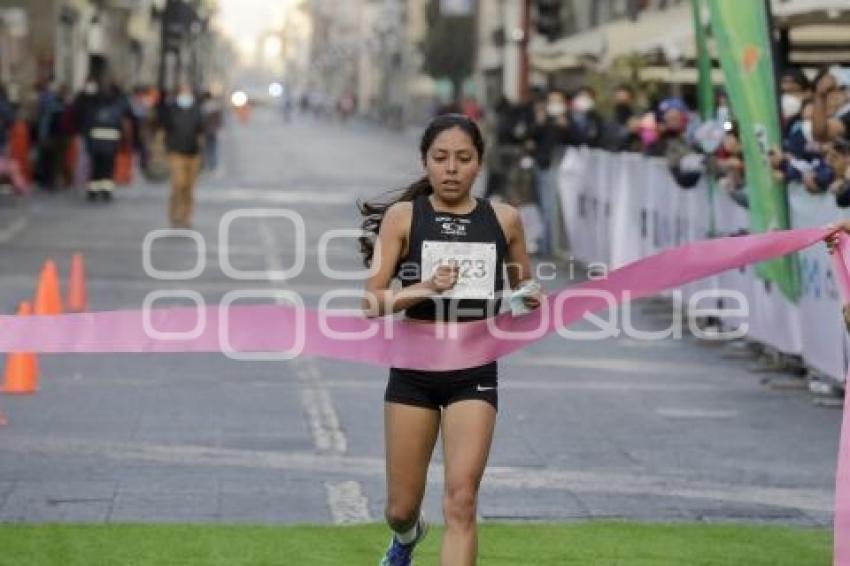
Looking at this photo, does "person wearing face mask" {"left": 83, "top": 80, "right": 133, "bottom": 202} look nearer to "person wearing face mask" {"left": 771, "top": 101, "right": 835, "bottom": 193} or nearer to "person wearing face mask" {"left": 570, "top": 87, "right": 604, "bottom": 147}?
"person wearing face mask" {"left": 570, "top": 87, "right": 604, "bottom": 147}

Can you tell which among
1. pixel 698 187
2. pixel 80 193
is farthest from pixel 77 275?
pixel 80 193

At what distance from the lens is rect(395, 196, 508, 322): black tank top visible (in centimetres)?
825

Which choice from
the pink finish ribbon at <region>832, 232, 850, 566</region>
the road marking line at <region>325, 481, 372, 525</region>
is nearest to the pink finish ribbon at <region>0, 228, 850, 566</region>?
the pink finish ribbon at <region>832, 232, 850, 566</region>

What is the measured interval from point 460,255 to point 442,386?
44cm

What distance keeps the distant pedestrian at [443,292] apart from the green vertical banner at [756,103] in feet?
28.9

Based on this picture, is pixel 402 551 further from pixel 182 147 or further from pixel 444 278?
pixel 182 147

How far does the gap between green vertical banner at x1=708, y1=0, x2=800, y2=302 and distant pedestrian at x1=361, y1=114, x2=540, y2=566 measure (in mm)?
8806

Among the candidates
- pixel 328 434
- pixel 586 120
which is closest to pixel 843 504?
pixel 328 434

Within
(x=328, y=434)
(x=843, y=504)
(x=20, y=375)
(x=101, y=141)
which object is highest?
(x=101, y=141)

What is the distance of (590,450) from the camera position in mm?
13281

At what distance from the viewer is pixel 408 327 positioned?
8.36m

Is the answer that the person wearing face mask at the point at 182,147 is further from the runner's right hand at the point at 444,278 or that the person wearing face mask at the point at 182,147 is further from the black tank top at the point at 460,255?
the runner's right hand at the point at 444,278

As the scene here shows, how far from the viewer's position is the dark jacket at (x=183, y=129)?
33.4 meters

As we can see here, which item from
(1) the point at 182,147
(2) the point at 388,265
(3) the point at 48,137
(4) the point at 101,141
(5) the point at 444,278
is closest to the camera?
(5) the point at 444,278
